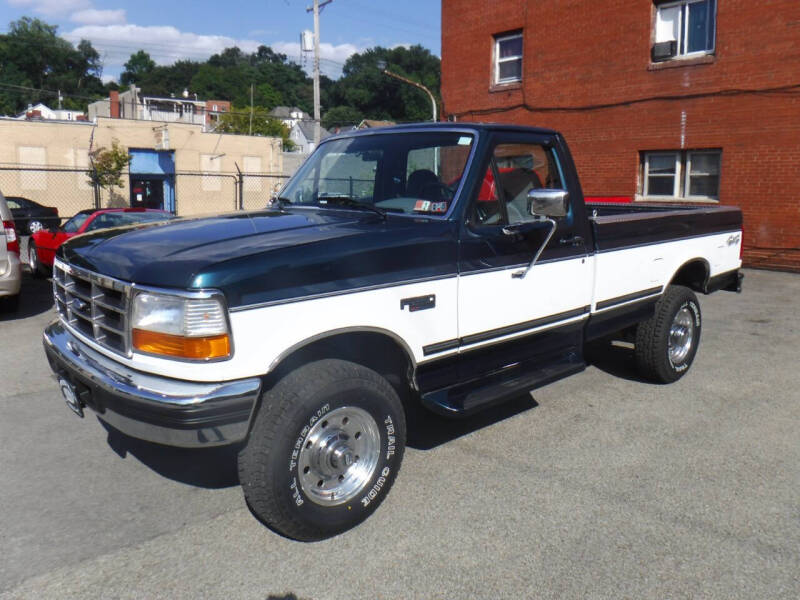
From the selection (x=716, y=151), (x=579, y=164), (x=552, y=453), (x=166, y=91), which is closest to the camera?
(x=552, y=453)

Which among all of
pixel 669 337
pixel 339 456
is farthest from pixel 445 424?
pixel 669 337

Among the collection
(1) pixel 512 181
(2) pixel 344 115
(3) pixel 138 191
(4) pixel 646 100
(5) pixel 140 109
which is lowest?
(1) pixel 512 181

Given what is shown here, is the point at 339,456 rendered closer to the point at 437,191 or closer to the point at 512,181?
the point at 437,191

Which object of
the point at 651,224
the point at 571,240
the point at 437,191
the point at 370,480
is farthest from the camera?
the point at 651,224

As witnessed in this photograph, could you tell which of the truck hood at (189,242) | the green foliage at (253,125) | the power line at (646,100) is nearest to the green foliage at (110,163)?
the power line at (646,100)

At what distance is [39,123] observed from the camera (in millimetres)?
31125

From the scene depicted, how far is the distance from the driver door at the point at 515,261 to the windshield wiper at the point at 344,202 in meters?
0.60

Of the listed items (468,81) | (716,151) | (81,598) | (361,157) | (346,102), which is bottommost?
(81,598)

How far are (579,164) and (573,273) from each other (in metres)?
12.3

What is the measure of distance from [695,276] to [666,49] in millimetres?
9925

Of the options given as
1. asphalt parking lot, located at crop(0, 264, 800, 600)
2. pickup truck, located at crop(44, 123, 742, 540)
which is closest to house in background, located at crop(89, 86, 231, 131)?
pickup truck, located at crop(44, 123, 742, 540)

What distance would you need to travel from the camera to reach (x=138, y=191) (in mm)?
35406

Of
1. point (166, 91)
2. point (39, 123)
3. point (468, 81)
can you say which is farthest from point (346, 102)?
point (468, 81)

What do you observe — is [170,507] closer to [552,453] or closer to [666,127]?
[552,453]
